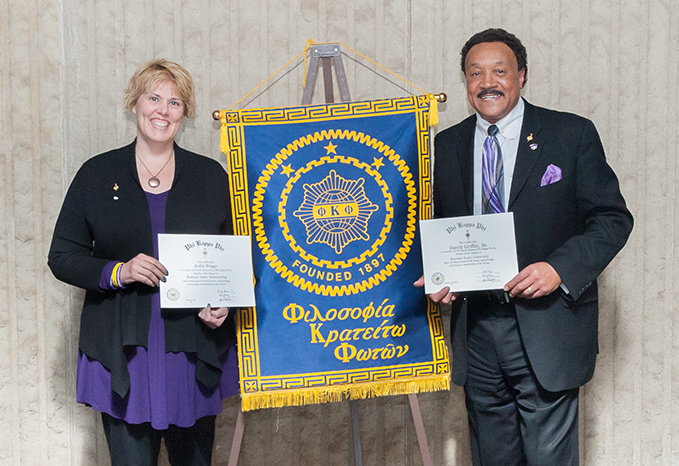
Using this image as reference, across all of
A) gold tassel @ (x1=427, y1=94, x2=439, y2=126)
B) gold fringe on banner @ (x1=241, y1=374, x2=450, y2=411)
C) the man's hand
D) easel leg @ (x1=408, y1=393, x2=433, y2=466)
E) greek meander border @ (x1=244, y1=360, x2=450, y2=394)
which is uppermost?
gold tassel @ (x1=427, y1=94, x2=439, y2=126)

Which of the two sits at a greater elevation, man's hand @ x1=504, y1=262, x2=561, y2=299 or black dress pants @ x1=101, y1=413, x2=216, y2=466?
man's hand @ x1=504, y1=262, x2=561, y2=299

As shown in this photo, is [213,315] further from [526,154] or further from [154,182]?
[526,154]

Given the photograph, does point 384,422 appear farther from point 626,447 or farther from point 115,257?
point 115,257

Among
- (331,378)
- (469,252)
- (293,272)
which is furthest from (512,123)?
(331,378)

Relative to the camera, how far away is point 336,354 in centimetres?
229

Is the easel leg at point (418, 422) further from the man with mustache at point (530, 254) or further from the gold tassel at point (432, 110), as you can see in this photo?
the gold tassel at point (432, 110)

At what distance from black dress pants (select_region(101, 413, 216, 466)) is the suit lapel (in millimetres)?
1187

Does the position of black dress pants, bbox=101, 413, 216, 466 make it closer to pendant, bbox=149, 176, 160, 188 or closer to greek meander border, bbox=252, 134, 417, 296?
greek meander border, bbox=252, 134, 417, 296

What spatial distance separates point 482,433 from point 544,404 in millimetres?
241

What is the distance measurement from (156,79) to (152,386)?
0.94 meters

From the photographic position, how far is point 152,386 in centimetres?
202

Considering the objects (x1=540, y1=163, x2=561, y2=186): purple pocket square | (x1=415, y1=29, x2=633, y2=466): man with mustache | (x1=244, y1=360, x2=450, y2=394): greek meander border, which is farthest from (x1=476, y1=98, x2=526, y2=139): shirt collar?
(x1=244, y1=360, x2=450, y2=394): greek meander border

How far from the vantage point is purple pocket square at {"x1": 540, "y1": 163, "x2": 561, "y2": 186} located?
2.03 meters

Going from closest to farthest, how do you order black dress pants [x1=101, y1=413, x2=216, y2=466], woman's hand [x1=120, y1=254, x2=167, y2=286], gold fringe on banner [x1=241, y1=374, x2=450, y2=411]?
woman's hand [x1=120, y1=254, x2=167, y2=286], black dress pants [x1=101, y1=413, x2=216, y2=466], gold fringe on banner [x1=241, y1=374, x2=450, y2=411]
